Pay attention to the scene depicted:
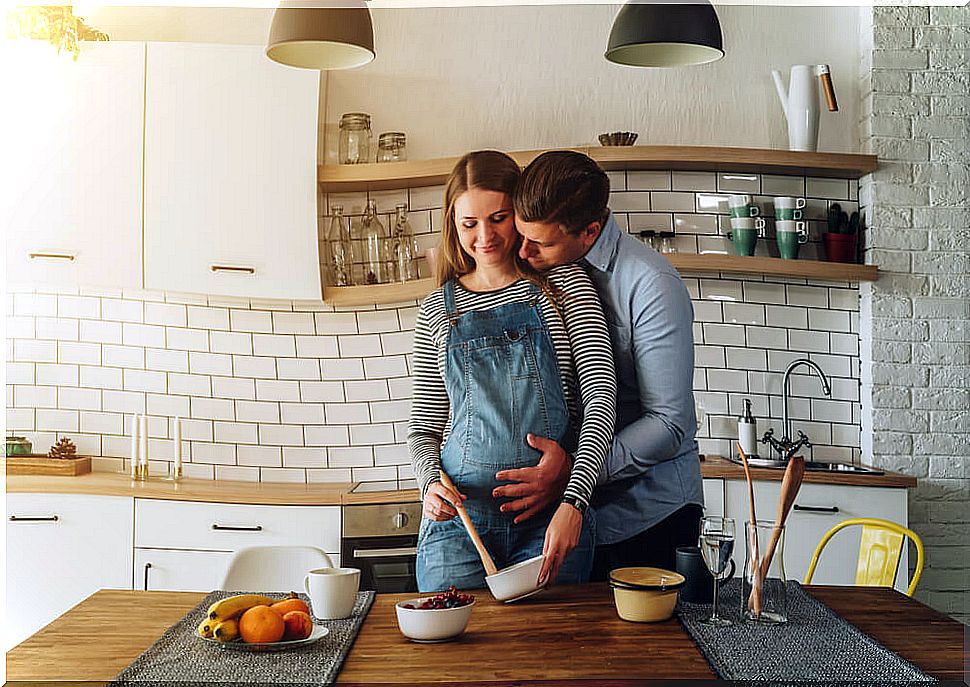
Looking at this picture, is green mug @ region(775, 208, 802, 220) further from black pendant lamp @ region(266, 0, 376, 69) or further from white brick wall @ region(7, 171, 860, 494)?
black pendant lamp @ region(266, 0, 376, 69)

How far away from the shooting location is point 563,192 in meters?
3.13

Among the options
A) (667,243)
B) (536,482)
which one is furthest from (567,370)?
(667,243)

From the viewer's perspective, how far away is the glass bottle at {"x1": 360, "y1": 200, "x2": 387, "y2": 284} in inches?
147

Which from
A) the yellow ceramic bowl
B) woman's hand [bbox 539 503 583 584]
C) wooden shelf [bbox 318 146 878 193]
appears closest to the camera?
the yellow ceramic bowl

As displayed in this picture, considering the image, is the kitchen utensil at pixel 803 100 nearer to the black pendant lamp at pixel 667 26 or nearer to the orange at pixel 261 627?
the black pendant lamp at pixel 667 26

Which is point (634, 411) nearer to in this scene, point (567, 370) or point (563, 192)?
point (567, 370)

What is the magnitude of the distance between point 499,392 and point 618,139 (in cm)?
130

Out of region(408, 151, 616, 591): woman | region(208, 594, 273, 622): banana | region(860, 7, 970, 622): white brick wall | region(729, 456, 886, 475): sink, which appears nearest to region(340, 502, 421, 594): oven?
region(408, 151, 616, 591): woman

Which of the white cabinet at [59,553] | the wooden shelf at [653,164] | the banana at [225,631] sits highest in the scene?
the wooden shelf at [653,164]

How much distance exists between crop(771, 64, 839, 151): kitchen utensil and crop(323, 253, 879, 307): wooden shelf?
17.8 inches

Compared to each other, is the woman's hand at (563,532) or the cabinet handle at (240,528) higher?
the woman's hand at (563,532)

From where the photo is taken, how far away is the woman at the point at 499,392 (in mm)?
2803

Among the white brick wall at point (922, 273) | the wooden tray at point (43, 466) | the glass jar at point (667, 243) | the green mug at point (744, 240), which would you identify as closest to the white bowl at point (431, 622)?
the wooden tray at point (43, 466)

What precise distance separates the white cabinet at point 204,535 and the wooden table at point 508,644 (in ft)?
3.91
